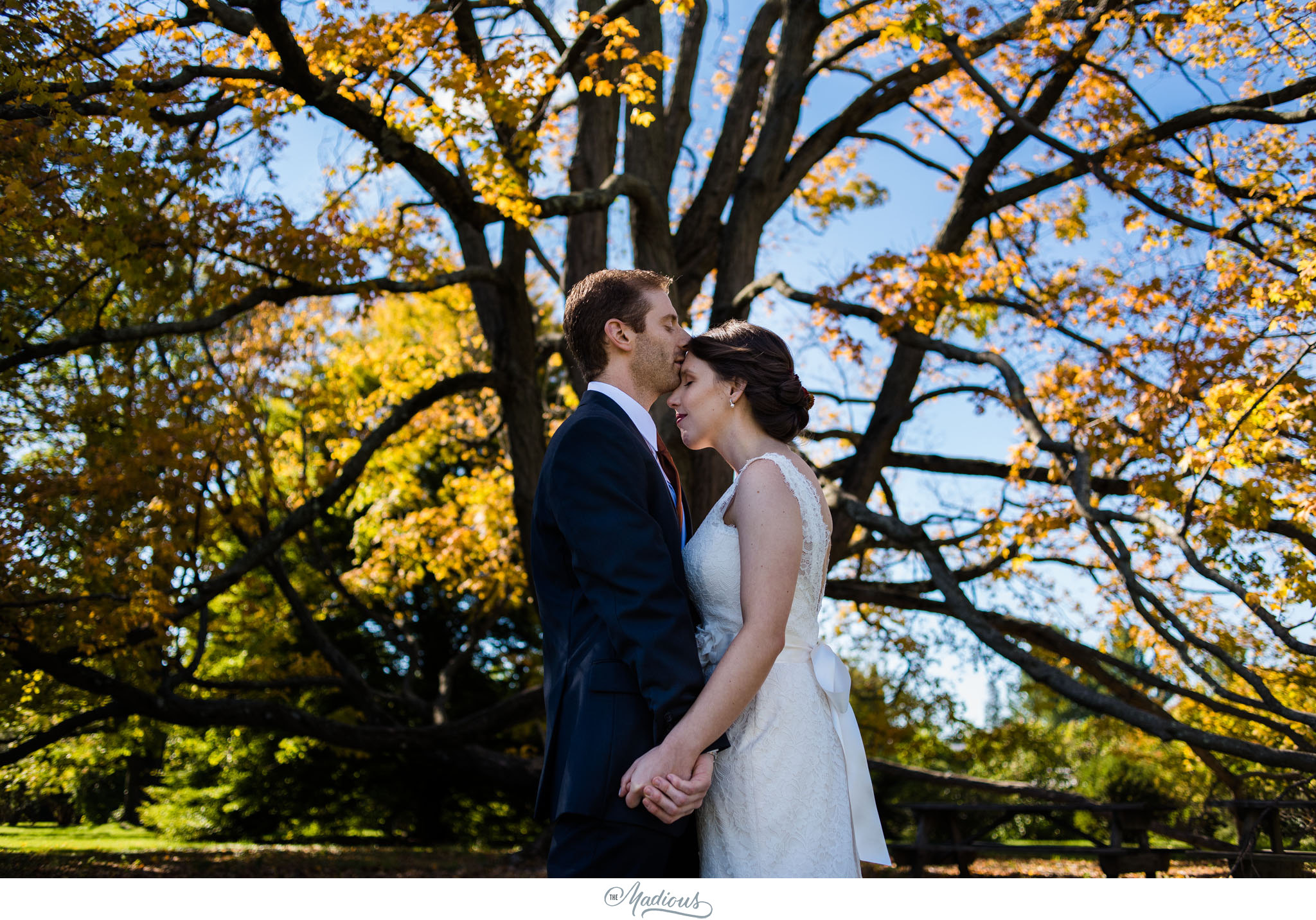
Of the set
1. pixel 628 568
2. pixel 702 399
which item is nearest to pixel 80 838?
pixel 702 399

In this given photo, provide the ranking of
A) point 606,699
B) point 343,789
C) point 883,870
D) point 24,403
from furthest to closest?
point 343,789
point 883,870
point 24,403
point 606,699

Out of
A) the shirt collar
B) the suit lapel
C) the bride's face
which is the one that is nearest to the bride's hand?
the suit lapel

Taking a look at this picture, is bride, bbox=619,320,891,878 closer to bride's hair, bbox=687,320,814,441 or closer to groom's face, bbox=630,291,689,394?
bride's hair, bbox=687,320,814,441

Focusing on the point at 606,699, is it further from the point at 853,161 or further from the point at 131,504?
the point at 853,161

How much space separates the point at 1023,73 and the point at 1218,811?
632 cm

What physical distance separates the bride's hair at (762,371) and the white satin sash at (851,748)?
0.56 m

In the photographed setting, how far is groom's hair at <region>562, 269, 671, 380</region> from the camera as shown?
7.34 feet

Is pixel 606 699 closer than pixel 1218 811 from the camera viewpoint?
Yes

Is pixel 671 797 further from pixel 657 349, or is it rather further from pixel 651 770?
pixel 657 349

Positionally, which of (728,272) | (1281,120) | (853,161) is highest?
(853,161)

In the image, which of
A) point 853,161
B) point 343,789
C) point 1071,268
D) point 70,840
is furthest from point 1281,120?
point 343,789

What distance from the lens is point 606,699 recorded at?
5.90 ft

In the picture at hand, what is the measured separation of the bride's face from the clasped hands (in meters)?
0.86

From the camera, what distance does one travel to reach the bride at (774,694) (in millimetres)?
1891
